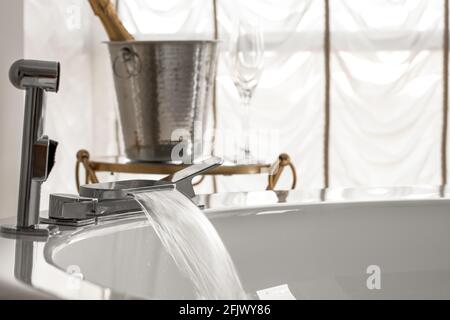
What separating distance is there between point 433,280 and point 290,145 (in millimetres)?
1550

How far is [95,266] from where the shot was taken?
828 mm

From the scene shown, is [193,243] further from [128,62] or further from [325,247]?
[128,62]

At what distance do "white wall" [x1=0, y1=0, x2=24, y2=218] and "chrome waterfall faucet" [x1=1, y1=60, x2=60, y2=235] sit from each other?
3.31 ft

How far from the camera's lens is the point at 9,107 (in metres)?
1.81

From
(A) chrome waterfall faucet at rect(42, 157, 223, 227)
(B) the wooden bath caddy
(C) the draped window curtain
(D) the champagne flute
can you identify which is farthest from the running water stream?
(C) the draped window curtain

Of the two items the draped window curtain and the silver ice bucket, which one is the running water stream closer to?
the silver ice bucket

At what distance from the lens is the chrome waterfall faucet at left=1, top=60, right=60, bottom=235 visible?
2.58ft

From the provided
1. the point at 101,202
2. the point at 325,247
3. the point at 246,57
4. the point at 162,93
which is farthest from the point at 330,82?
the point at 101,202

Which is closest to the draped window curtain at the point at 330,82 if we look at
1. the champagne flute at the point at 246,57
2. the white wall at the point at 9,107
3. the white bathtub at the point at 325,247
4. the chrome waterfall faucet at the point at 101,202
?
the white wall at the point at 9,107

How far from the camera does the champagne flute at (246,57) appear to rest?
5.83 ft

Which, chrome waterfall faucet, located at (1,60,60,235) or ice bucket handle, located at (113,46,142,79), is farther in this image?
ice bucket handle, located at (113,46,142,79)

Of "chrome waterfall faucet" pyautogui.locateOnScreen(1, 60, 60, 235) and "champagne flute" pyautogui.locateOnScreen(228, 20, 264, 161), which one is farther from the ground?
"champagne flute" pyautogui.locateOnScreen(228, 20, 264, 161)
